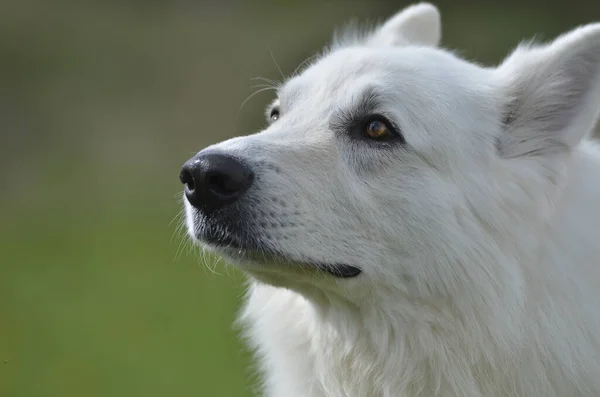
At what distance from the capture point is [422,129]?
4.16 metres

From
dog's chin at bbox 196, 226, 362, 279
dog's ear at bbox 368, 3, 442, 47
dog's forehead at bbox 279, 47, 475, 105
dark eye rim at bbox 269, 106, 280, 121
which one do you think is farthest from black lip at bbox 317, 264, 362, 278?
dog's ear at bbox 368, 3, 442, 47

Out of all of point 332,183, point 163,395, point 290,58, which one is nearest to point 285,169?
point 332,183

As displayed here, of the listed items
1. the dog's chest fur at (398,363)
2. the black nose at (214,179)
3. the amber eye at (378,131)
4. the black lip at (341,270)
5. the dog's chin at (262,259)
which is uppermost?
the black nose at (214,179)

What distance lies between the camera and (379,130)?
13.8 feet

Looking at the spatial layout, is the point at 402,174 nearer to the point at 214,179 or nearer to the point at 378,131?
the point at 378,131

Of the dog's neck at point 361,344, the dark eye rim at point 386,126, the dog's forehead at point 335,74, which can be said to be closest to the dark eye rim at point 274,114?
the dog's forehead at point 335,74

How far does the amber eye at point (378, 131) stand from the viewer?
418cm

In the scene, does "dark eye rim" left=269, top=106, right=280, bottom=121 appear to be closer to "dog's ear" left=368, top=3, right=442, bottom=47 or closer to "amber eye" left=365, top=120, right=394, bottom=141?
"amber eye" left=365, top=120, right=394, bottom=141

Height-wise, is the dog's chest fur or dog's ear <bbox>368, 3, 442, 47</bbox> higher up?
dog's ear <bbox>368, 3, 442, 47</bbox>

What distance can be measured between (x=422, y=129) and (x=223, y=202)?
1096 mm

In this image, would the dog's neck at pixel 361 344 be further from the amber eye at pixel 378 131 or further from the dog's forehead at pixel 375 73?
the dog's forehead at pixel 375 73

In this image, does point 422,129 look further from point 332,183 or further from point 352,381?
point 352,381

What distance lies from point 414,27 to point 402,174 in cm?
163

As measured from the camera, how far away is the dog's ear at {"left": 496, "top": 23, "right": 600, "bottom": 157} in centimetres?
414
